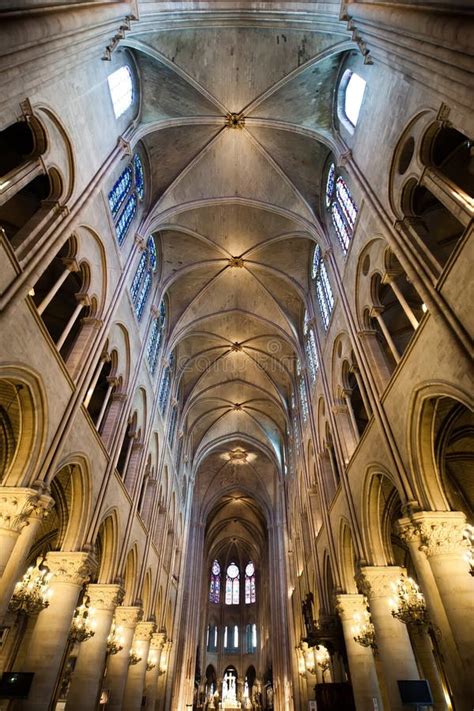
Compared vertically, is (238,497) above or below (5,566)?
above

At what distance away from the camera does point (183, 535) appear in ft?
91.5

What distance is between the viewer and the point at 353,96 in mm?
13242

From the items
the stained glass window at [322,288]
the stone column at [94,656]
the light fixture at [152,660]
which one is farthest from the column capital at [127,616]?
the stained glass window at [322,288]

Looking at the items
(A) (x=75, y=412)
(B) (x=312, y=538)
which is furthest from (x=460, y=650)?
(B) (x=312, y=538)

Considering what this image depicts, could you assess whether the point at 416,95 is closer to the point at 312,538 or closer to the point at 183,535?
the point at 312,538

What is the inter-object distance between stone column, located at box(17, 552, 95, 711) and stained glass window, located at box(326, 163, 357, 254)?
11578mm

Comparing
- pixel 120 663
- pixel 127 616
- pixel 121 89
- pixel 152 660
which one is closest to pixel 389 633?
pixel 120 663

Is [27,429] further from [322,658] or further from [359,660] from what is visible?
[322,658]

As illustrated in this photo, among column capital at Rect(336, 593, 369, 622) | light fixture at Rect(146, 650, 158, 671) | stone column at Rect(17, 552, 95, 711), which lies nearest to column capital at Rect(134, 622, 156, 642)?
light fixture at Rect(146, 650, 158, 671)

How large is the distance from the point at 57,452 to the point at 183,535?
21.6 meters

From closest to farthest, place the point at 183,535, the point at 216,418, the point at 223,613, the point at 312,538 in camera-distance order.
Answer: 1. the point at 312,538
2. the point at 183,535
3. the point at 216,418
4. the point at 223,613

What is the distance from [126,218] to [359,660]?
15.4 m

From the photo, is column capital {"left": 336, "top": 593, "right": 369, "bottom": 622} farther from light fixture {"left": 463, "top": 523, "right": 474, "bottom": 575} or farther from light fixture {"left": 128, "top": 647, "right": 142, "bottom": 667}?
light fixture {"left": 128, "top": 647, "right": 142, "bottom": 667}

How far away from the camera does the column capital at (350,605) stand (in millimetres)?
12125
